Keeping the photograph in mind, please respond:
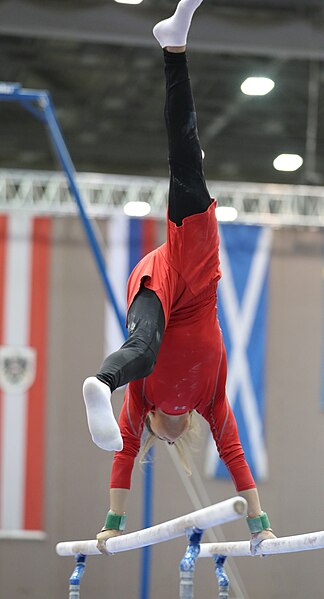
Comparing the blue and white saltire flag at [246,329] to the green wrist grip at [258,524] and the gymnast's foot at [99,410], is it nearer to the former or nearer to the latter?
the green wrist grip at [258,524]

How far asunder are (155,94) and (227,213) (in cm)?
109

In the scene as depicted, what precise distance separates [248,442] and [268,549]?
3.53 m

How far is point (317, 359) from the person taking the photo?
666cm

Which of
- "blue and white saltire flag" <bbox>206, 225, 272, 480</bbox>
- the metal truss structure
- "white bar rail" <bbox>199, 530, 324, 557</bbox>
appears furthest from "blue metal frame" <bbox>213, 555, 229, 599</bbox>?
the metal truss structure

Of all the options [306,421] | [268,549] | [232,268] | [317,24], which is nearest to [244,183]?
[232,268]

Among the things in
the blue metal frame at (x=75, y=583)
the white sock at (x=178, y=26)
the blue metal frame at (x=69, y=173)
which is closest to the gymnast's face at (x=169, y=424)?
the blue metal frame at (x=75, y=583)

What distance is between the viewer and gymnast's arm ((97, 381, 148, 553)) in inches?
131

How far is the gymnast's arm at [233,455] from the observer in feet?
10.8

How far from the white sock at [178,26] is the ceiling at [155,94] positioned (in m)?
3.86

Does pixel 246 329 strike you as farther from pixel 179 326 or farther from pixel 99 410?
pixel 99 410

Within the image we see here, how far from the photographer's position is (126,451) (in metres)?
3.39

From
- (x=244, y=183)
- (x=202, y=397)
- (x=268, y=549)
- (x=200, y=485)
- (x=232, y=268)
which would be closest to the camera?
(x=268, y=549)

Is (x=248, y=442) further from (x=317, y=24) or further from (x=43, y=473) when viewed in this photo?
(x=317, y=24)

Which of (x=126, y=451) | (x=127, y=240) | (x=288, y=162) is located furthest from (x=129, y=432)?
(x=288, y=162)
